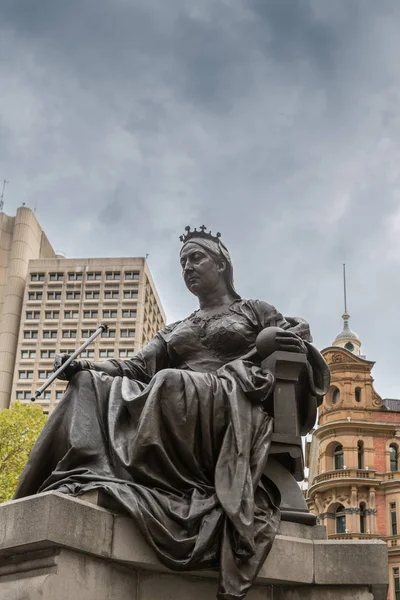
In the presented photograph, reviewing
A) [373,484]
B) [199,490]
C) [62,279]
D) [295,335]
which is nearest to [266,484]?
[199,490]

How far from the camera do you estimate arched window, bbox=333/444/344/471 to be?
44.3 metres

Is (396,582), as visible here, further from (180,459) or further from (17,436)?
(180,459)

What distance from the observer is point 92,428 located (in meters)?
6.46

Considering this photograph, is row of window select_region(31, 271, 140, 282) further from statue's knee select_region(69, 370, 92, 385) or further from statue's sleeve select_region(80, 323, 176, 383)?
statue's knee select_region(69, 370, 92, 385)

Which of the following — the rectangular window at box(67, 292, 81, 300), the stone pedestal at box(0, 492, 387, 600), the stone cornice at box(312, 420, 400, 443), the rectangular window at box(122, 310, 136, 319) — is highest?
the rectangular window at box(67, 292, 81, 300)

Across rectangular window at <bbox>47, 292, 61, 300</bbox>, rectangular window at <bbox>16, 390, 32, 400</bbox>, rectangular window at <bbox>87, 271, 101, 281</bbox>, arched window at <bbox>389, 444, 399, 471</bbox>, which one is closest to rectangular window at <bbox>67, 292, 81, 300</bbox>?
rectangular window at <bbox>47, 292, 61, 300</bbox>

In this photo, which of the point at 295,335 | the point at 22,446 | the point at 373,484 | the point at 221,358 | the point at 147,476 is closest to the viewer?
the point at 147,476

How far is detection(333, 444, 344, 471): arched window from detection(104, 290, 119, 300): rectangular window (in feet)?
137

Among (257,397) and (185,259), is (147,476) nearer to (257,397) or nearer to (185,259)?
(257,397)

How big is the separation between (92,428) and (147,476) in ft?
2.06

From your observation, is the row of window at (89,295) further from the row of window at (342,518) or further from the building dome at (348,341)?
the row of window at (342,518)

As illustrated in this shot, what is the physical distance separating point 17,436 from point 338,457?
20.8 m

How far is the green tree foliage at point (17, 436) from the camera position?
2853cm

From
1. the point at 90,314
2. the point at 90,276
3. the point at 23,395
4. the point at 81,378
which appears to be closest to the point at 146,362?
the point at 81,378
